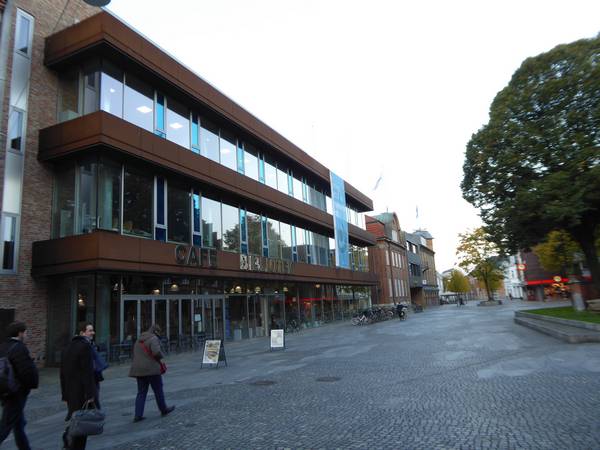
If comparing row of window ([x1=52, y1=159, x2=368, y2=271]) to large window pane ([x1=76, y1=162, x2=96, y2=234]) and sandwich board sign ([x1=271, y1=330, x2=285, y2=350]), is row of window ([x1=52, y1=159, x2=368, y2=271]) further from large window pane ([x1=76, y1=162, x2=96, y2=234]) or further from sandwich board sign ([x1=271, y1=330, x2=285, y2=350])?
sandwich board sign ([x1=271, y1=330, x2=285, y2=350])

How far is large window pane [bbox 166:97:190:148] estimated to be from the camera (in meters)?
21.0

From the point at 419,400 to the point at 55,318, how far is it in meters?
14.5

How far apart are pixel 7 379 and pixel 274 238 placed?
962 inches

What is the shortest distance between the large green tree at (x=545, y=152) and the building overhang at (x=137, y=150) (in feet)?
44.2

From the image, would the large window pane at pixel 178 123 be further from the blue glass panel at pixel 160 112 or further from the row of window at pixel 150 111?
the blue glass panel at pixel 160 112

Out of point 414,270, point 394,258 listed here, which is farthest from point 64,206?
point 414,270

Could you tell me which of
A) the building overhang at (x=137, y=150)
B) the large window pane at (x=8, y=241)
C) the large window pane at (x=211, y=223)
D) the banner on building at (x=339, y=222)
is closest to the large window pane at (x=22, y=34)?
the building overhang at (x=137, y=150)

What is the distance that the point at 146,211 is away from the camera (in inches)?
742

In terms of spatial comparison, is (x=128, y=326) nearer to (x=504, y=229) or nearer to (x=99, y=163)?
(x=99, y=163)

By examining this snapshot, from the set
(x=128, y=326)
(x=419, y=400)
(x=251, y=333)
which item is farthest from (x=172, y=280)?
(x=419, y=400)

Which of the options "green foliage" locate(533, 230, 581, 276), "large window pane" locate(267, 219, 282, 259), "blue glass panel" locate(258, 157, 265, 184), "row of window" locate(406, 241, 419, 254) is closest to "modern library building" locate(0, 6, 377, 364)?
"blue glass panel" locate(258, 157, 265, 184)

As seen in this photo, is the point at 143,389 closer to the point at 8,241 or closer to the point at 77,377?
the point at 77,377

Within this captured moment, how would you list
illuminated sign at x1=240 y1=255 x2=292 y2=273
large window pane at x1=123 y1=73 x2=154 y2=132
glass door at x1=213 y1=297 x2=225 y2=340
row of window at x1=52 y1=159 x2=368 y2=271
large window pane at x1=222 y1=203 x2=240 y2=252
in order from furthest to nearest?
illuminated sign at x1=240 y1=255 x2=292 y2=273, large window pane at x1=222 y1=203 x2=240 y2=252, glass door at x1=213 y1=297 x2=225 y2=340, large window pane at x1=123 y1=73 x2=154 y2=132, row of window at x1=52 y1=159 x2=368 y2=271

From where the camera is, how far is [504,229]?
82.7 feet
